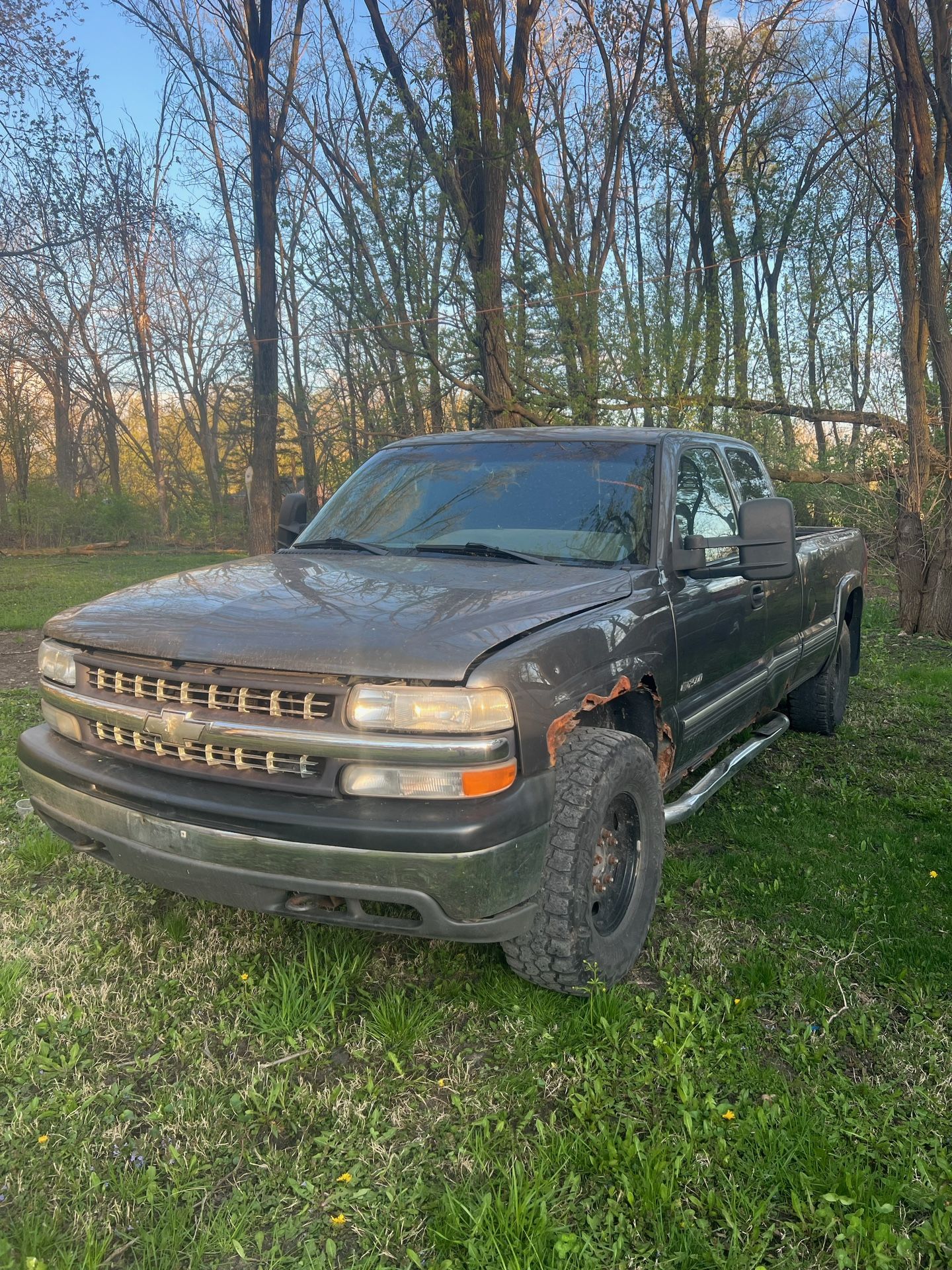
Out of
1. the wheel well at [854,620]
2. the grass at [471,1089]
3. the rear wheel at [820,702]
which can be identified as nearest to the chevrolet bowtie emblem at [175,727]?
the grass at [471,1089]

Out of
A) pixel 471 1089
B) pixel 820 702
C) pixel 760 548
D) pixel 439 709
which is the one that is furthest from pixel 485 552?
pixel 820 702

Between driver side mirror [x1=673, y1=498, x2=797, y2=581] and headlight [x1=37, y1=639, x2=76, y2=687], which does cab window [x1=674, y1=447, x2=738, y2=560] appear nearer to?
driver side mirror [x1=673, y1=498, x2=797, y2=581]

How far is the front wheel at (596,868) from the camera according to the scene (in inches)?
104

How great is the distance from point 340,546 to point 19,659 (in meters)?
6.46

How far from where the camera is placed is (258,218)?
1672 cm

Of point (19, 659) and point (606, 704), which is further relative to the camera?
Result: point (19, 659)

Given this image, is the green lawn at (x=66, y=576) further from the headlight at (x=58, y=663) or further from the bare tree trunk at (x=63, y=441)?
the bare tree trunk at (x=63, y=441)

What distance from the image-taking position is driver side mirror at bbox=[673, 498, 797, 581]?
357cm

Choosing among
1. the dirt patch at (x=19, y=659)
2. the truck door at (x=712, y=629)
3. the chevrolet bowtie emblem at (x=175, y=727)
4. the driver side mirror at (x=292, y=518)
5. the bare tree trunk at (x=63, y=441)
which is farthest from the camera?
the bare tree trunk at (x=63, y=441)

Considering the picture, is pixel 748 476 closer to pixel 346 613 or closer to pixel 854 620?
pixel 854 620

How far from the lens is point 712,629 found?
3904 millimetres

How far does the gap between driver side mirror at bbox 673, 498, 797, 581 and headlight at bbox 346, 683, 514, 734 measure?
1.56 metres

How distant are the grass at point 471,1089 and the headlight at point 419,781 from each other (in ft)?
2.75

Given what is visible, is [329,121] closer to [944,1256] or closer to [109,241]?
[109,241]
